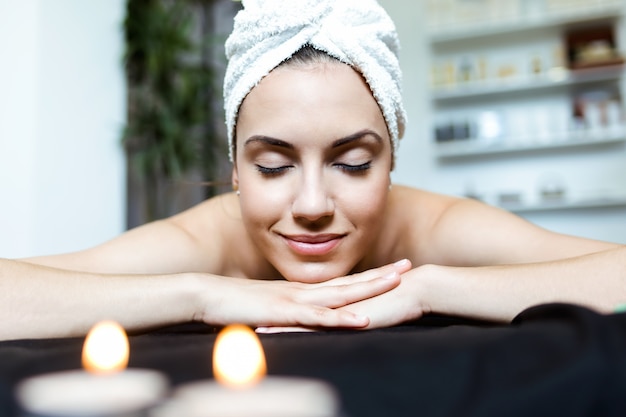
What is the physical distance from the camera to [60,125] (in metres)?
2.70

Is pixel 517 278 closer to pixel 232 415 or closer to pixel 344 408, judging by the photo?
pixel 344 408

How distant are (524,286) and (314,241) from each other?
0.41m

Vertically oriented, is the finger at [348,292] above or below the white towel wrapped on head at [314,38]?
below

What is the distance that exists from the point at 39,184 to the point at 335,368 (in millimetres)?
2382

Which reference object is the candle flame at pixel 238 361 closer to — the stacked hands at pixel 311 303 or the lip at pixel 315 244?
the stacked hands at pixel 311 303

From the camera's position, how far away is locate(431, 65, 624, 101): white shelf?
13.0 ft

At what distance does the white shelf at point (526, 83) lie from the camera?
396 centimetres

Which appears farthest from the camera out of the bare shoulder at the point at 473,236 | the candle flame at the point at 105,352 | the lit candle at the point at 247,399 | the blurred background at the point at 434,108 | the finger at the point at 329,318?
the blurred background at the point at 434,108

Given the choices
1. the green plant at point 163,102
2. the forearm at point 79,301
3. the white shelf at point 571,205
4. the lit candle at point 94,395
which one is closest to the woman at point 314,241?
the forearm at point 79,301

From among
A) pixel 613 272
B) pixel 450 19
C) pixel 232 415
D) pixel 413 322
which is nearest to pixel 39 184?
pixel 413 322

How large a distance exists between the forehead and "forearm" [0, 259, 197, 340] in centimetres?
35

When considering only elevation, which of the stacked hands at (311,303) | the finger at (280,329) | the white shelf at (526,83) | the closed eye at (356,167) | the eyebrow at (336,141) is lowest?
the finger at (280,329)

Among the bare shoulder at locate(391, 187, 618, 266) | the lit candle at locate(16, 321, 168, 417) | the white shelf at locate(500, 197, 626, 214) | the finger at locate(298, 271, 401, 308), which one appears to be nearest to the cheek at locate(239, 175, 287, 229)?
the finger at locate(298, 271, 401, 308)

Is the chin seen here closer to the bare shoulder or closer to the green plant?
the bare shoulder
